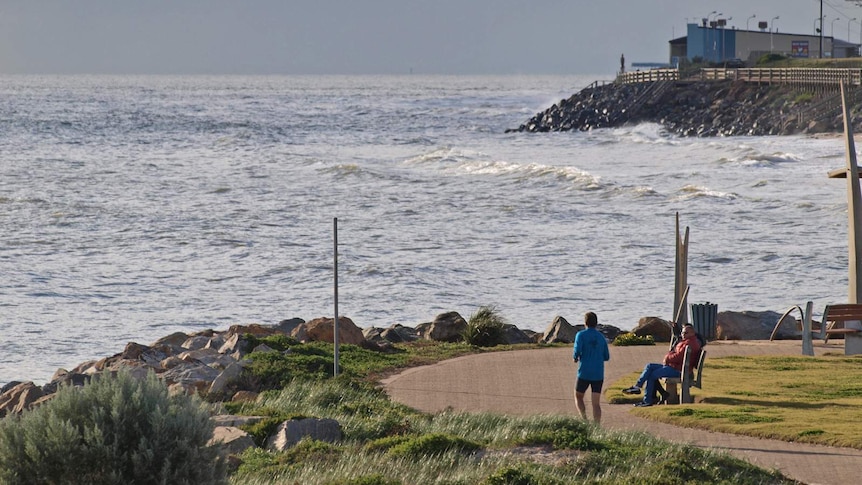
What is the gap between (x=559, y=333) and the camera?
19578 millimetres

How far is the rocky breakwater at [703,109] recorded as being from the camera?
67.0 m

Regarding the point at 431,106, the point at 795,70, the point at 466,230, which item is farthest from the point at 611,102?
the point at 466,230

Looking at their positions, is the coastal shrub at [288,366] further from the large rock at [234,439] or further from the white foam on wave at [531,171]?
the white foam on wave at [531,171]

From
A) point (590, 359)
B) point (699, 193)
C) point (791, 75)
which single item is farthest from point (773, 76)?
point (590, 359)

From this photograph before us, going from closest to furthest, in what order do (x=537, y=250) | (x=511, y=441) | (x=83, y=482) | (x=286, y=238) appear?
(x=83, y=482)
(x=511, y=441)
(x=537, y=250)
(x=286, y=238)

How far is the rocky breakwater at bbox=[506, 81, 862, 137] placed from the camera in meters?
67.0

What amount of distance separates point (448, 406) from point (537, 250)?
57.7 ft

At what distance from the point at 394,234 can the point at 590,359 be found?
2166cm

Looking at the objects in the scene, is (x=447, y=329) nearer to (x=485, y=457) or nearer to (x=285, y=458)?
(x=485, y=457)

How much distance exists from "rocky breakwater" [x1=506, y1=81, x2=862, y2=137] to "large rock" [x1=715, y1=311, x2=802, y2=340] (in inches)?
1741

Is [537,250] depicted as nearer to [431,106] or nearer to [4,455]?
[4,455]

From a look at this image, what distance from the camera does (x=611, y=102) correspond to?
84125mm

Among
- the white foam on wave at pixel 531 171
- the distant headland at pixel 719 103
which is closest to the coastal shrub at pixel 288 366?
the white foam on wave at pixel 531 171

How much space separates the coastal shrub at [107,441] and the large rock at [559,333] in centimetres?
1225
